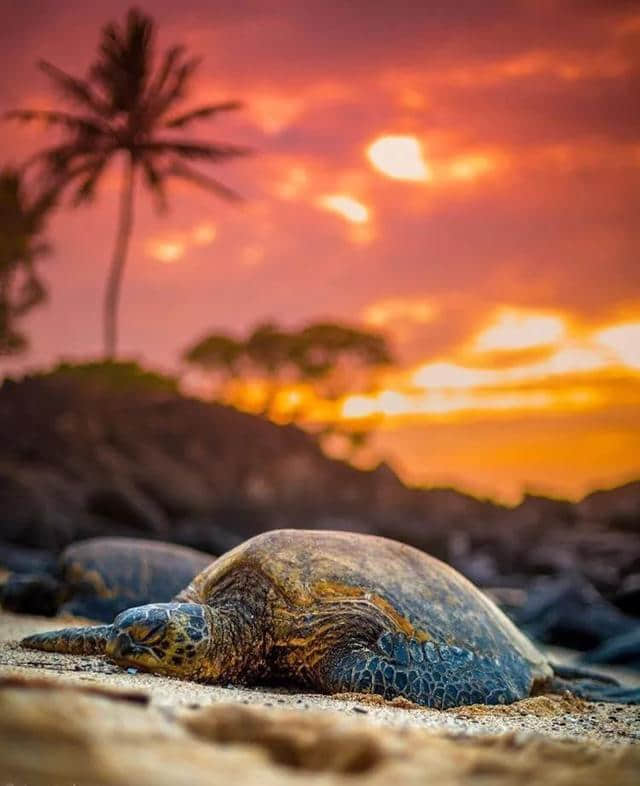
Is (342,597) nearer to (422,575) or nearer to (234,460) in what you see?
(422,575)

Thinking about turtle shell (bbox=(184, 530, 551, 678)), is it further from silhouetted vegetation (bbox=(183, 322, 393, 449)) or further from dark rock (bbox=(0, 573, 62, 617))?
silhouetted vegetation (bbox=(183, 322, 393, 449))

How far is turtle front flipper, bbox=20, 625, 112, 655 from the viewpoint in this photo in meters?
5.36

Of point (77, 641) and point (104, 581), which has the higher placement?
point (77, 641)

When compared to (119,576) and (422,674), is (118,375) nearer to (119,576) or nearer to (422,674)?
(119,576)

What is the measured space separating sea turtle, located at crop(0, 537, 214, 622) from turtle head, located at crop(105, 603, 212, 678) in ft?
12.9

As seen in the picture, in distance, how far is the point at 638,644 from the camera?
871cm

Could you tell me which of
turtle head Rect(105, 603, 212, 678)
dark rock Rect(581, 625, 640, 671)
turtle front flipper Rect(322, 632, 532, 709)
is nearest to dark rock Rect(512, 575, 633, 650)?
dark rock Rect(581, 625, 640, 671)

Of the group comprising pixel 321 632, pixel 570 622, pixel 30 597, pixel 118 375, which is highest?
pixel 118 375

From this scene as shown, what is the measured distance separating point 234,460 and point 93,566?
Answer: 24195 mm

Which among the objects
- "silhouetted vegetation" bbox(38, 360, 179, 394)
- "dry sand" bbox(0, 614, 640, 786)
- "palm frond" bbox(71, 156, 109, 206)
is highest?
"palm frond" bbox(71, 156, 109, 206)

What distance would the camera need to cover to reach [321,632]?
506cm

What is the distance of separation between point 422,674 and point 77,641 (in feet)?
6.49

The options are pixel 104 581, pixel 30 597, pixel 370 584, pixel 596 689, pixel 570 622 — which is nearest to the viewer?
pixel 370 584

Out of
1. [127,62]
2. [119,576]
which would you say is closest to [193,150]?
[127,62]
